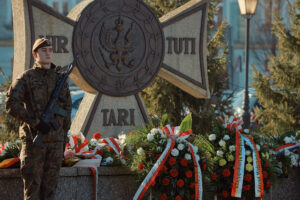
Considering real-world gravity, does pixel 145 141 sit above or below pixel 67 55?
below

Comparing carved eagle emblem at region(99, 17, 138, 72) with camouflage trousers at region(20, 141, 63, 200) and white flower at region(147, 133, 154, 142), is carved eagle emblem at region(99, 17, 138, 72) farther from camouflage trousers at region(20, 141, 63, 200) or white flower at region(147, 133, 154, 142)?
camouflage trousers at region(20, 141, 63, 200)

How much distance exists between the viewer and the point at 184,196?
710 cm

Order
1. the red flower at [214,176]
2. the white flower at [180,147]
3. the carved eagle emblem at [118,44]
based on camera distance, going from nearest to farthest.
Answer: the white flower at [180,147] → the red flower at [214,176] → the carved eagle emblem at [118,44]

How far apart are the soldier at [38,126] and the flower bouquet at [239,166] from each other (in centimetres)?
201

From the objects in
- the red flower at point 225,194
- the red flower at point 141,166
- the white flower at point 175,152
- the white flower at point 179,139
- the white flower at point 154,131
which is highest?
the white flower at point 154,131

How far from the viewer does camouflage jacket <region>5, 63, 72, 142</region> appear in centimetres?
606

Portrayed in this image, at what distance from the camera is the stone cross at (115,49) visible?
29.5 feet

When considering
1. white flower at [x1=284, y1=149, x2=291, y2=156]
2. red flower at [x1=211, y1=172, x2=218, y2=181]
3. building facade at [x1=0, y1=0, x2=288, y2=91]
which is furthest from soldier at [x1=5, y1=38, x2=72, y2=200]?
building facade at [x1=0, y1=0, x2=288, y2=91]

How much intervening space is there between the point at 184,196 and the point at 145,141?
78 centimetres

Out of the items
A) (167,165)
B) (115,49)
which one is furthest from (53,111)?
(115,49)

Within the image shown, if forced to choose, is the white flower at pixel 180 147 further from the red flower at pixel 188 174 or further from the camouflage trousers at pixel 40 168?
the camouflage trousers at pixel 40 168

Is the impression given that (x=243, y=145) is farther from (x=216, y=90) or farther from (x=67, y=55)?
(x=216, y=90)

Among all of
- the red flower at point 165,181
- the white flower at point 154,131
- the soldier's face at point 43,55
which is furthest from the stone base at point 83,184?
the soldier's face at point 43,55

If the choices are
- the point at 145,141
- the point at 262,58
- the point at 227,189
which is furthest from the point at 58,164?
the point at 262,58
